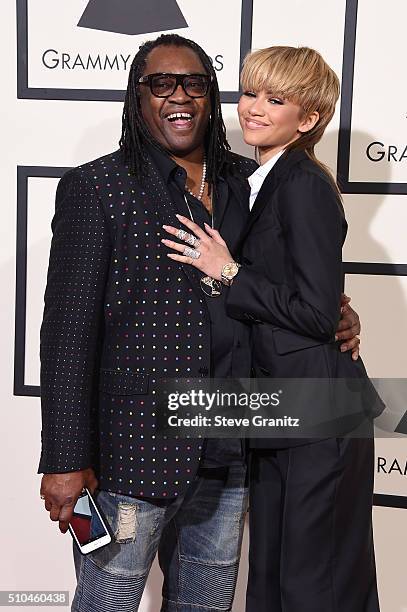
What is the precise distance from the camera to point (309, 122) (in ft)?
5.00

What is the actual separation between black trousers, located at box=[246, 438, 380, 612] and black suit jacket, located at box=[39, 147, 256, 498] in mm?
180

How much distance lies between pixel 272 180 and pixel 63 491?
0.66 metres

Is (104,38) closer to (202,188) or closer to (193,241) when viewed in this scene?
(202,188)

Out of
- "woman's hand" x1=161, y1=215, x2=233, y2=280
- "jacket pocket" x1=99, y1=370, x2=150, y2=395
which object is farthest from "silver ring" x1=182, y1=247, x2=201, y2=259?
"jacket pocket" x1=99, y1=370, x2=150, y2=395

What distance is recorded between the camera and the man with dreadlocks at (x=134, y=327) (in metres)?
1.42

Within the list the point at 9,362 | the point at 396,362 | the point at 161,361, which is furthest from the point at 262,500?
the point at 9,362

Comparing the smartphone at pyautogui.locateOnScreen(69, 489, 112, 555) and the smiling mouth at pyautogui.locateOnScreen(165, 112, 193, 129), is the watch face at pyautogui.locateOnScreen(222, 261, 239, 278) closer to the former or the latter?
the smiling mouth at pyautogui.locateOnScreen(165, 112, 193, 129)

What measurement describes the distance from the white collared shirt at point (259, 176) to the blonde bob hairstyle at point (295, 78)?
36 millimetres

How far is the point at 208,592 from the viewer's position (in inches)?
65.8

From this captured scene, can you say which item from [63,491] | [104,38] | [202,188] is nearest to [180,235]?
[202,188]

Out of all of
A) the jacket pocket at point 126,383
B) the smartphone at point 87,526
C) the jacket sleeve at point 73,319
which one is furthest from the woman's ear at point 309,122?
the smartphone at point 87,526

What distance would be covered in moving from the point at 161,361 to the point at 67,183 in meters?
0.35

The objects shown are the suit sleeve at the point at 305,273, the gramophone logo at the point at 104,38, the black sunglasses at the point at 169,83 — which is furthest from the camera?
the gramophone logo at the point at 104,38

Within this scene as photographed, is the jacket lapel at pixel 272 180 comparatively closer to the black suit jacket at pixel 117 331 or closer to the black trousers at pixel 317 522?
the black suit jacket at pixel 117 331
